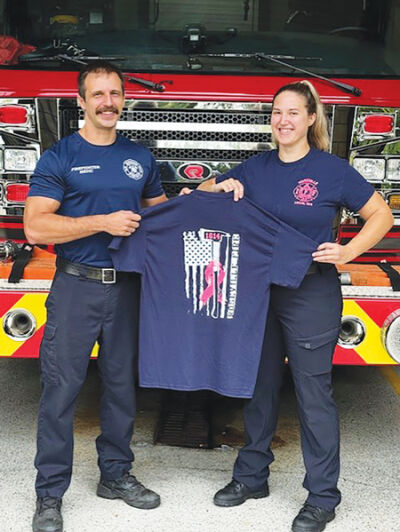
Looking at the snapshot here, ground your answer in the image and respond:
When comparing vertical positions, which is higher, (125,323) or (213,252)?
(213,252)

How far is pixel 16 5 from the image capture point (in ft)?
17.0

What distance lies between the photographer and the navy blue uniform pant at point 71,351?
13.0 feet

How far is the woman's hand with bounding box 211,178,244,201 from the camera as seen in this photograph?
386 cm

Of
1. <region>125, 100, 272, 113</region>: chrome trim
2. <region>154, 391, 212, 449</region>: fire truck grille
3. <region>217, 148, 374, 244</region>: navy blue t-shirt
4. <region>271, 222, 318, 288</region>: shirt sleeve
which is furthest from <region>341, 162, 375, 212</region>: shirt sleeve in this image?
<region>154, 391, 212, 449</region>: fire truck grille

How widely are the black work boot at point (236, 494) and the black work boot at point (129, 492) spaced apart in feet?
0.92

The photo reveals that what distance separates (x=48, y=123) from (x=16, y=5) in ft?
3.06

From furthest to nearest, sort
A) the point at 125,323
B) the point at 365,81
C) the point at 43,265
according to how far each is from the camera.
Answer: the point at 365,81
the point at 43,265
the point at 125,323

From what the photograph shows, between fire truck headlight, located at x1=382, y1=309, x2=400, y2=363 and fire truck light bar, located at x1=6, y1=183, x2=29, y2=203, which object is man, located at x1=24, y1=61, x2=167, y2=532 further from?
fire truck headlight, located at x1=382, y1=309, x2=400, y2=363

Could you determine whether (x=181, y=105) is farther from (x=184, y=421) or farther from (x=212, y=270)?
(x=184, y=421)

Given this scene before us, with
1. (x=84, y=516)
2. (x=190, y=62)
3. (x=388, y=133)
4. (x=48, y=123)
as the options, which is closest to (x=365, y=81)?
(x=388, y=133)

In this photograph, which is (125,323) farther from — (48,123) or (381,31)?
(381,31)

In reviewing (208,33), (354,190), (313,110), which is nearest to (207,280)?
(354,190)

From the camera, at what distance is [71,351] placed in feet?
13.1

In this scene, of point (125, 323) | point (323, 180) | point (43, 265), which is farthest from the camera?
point (43, 265)
